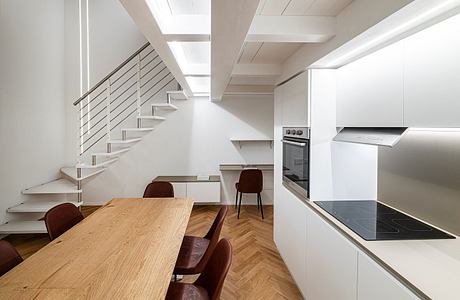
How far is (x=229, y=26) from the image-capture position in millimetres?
1659

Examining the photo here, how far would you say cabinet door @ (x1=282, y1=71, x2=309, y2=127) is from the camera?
8.29 ft

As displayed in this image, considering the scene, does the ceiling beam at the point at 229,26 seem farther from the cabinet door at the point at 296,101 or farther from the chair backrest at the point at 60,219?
the chair backrest at the point at 60,219

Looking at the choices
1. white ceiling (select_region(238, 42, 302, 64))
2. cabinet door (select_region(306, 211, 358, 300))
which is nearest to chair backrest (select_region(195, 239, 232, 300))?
cabinet door (select_region(306, 211, 358, 300))

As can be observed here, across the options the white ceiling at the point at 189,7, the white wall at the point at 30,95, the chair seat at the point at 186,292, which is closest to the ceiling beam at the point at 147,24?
the white ceiling at the point at 189,7

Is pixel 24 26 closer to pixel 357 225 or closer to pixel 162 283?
pixel 162 283

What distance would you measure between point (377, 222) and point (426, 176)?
1.45 ft

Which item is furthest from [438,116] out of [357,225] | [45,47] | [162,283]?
[45,47]

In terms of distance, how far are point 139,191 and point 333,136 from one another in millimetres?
4441

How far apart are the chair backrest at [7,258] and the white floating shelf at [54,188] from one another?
2987 millimetres

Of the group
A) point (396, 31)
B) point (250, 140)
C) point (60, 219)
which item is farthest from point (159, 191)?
point (396, 31)

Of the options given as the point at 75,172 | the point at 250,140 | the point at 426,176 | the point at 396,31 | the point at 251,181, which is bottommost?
the point at 251,181

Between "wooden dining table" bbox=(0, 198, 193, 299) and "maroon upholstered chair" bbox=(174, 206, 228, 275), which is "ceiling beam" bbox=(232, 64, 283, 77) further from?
"wooden dining table" bbox=(0, 198, 193, 299)

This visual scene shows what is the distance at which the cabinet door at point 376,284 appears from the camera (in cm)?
119

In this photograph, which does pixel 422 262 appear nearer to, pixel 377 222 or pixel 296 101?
pixel 377 222
